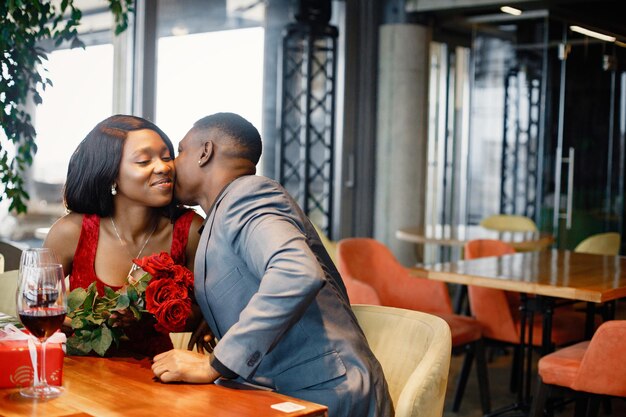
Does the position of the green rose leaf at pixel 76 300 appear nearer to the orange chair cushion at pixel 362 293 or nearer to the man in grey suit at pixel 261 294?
the man in grey suit at pixel 261 294

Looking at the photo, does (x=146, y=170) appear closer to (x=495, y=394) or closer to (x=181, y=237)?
(x=181, y=237)

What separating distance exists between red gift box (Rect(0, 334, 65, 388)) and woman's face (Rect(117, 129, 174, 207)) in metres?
0.71

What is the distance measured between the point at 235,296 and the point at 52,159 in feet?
11.0

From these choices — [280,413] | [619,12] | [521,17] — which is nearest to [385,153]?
[521,17]

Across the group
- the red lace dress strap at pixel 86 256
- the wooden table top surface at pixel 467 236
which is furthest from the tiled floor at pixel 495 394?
the red lace dress strap at pixel 86 256

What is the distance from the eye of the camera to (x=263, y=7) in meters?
6.57

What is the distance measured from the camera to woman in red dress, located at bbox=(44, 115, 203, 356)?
8.07ft

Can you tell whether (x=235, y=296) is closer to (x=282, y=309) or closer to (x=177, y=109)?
(x=282, y=309)

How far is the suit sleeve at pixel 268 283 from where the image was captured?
1736 millimetres

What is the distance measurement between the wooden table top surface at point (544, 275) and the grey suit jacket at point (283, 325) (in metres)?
2.02

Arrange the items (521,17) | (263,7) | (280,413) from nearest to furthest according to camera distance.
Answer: (280,413) → (263,7) → (521,17)

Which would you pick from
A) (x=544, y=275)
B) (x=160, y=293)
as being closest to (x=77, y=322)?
(x=160, y=293)

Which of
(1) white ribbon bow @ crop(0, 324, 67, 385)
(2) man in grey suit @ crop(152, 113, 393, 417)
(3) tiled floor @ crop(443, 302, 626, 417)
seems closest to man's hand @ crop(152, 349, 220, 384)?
(2) man in grey suit @ crop(152, 113, 393, 417)

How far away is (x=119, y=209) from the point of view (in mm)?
2611
